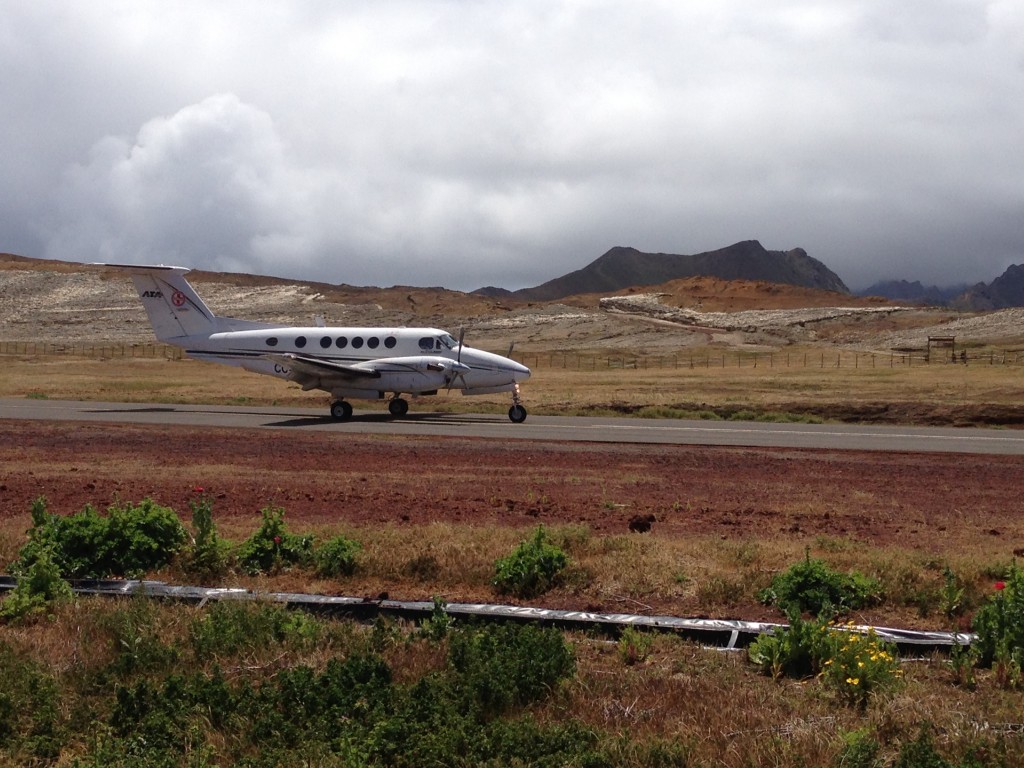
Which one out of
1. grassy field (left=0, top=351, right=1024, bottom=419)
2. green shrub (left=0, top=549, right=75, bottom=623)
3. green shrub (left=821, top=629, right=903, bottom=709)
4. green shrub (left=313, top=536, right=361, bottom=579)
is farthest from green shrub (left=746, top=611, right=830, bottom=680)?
grassy field (left=0, top=351, right=1024, bottom=419)

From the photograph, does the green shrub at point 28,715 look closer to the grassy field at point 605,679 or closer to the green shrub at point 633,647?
the grassy field at point 605,679

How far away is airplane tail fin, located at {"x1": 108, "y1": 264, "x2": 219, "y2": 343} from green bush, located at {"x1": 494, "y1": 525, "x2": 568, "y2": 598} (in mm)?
29619

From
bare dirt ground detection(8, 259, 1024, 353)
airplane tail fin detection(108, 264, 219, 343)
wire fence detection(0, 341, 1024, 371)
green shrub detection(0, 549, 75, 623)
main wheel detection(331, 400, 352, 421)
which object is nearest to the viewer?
green shrub detection(0, 549, 75, 623)

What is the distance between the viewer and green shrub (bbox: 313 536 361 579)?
9.84 metres

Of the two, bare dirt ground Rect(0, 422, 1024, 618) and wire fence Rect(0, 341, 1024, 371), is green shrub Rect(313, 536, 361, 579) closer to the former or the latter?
bare dirt ground Rect(0, 422, 1024, 618)

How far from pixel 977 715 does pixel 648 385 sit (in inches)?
1601

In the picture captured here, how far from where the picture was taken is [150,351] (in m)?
84.2

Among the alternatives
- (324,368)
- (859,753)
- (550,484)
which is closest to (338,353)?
(324,368)

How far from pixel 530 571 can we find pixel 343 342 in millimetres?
26591

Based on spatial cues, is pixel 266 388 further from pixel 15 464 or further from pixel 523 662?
pixel 523 662

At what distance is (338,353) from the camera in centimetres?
3488

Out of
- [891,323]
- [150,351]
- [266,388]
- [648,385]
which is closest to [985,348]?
[891,323]

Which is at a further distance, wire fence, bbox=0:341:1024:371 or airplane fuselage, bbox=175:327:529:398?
wire fence, bbox=0:341:1024:371

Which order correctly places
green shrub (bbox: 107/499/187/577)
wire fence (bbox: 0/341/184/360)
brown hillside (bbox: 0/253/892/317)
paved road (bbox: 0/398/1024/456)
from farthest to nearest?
brown hillside (bbox: 0/253/892/317), wire fence (bbox: 0/341/184/360), paved road (bbox: 0/398/1024/456), green shrub (bbox: 107/499/187/577)
